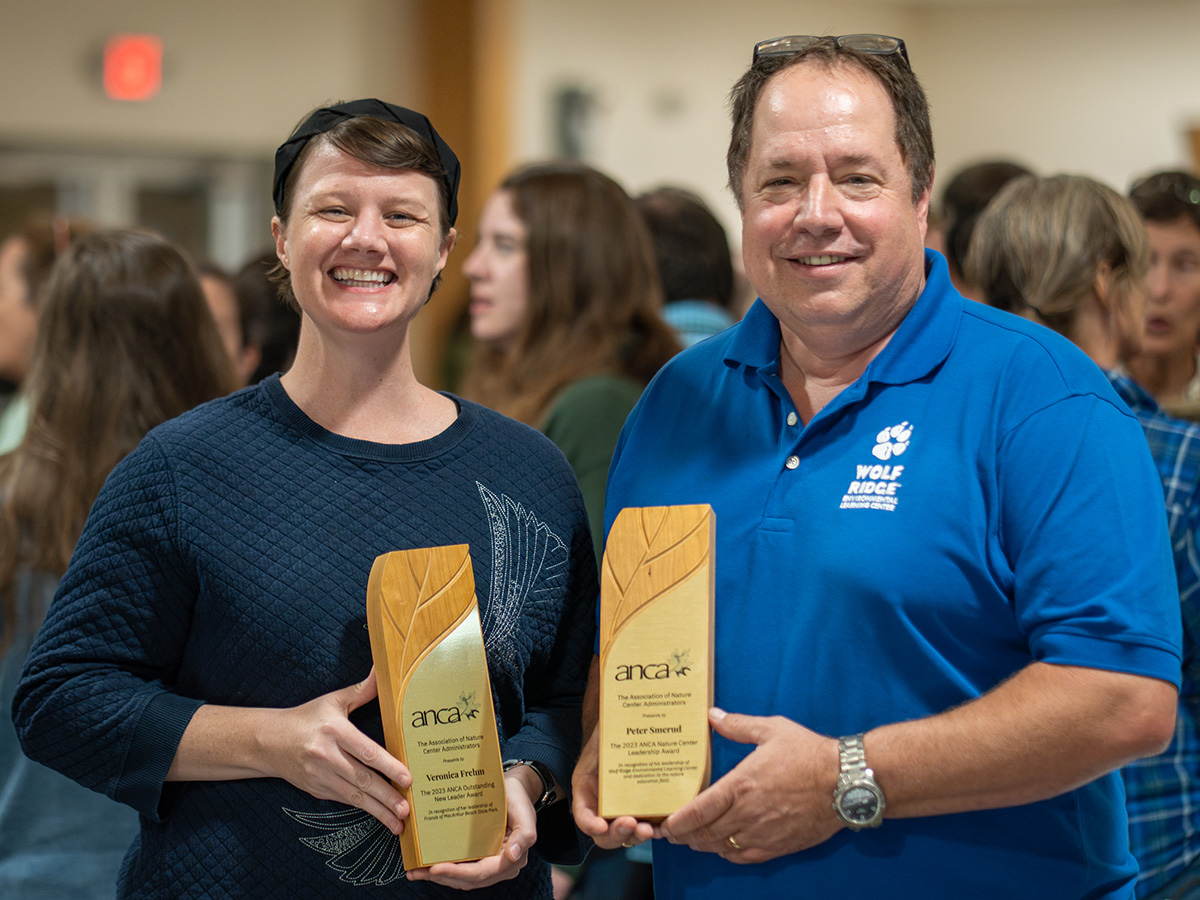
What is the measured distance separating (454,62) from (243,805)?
5.82m

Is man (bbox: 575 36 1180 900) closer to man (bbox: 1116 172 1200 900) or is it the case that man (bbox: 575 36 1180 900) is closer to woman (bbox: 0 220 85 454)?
man (bbox: 1116 172 1200 900)

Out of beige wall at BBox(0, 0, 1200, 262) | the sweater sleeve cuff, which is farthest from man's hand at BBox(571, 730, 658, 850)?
beige wall at BBox(0, 0, 1200, 262)

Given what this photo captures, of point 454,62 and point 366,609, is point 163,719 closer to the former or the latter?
point 366,609

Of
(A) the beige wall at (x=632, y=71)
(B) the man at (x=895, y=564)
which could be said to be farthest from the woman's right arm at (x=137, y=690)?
(A) the beige wall at (x=632, y=71)

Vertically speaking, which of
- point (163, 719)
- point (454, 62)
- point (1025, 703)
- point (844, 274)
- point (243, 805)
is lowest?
point (243, 805)

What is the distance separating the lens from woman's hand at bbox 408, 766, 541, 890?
4.06 feet

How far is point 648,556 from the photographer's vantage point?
1257 mm

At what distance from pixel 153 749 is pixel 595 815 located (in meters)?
0.49

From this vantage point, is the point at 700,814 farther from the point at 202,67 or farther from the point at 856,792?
the point at 202,67

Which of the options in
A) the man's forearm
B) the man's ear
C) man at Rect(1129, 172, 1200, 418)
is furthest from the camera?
man at Rect(1129, 172, 1200, 418)

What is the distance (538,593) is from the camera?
1436 millimetres

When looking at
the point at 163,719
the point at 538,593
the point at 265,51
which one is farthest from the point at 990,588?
the point at 265,51

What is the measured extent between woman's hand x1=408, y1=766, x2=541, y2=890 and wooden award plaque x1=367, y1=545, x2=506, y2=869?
1 cm

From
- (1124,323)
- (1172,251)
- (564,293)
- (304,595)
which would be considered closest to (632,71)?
(1172,251)
